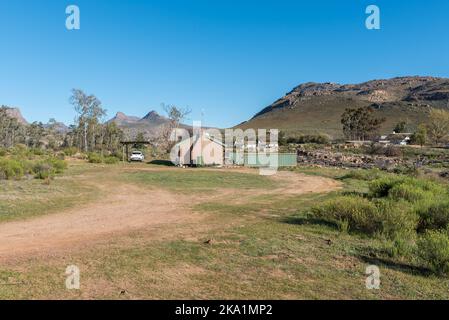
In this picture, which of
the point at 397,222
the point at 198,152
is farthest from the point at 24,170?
the point at 397,222

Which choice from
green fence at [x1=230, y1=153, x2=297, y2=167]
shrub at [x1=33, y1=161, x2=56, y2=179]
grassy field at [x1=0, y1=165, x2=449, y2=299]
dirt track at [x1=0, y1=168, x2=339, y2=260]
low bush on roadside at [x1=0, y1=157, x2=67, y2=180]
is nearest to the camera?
grassy field at [x1=0, y1=165, x2=449, y2=299]

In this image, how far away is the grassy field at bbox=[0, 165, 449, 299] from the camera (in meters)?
5.26

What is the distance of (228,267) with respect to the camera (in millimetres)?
6371

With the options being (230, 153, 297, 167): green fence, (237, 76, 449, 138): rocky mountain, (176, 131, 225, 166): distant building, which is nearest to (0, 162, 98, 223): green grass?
(176, 131, 225, 166): distant building

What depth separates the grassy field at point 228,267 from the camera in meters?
5.26

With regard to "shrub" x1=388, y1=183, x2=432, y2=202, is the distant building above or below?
above

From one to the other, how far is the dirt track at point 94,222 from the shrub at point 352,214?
3.84 m

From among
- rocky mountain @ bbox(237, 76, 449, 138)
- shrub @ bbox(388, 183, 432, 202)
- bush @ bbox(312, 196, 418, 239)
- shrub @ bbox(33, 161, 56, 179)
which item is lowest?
bush @ bbox(312, 196, 418, 239)

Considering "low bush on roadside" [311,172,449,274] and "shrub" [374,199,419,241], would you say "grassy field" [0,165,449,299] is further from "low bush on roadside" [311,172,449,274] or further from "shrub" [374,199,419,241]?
"shrub" [374,199,419,241]

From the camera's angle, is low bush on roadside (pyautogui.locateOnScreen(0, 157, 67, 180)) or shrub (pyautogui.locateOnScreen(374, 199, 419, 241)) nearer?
shrub (pyautogui.locateOnScreen(374, 199, 419, 241))

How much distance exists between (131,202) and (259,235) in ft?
21.8

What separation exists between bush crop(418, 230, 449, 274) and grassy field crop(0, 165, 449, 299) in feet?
0.66

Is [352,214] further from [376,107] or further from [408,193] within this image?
[376,107]
